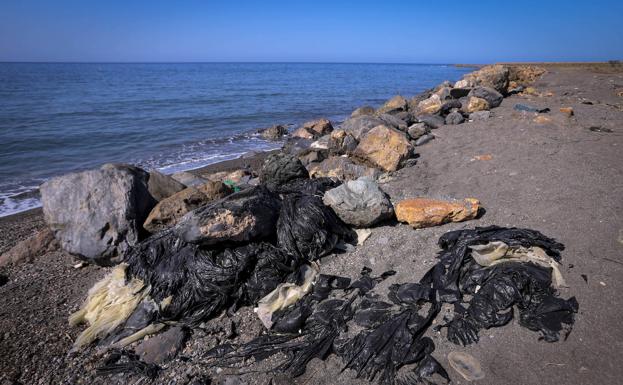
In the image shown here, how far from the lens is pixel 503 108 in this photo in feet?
33.3

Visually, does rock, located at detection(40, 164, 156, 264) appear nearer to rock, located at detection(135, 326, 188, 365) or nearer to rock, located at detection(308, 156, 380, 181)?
rock, located at detection(135, 326, 188, 365)

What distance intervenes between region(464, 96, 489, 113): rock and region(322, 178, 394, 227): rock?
24.1ft

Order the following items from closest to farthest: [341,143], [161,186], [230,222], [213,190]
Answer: [230,222], [213,190], [161,186], [341,143]

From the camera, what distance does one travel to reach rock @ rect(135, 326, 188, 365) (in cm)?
269

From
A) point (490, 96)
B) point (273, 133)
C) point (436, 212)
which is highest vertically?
point (490, 96)

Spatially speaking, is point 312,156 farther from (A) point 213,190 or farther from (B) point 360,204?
(B) point 360,204

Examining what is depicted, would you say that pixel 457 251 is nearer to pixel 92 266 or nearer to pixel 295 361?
pixel 295 361

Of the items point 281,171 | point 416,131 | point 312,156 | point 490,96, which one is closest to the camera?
point 281,171

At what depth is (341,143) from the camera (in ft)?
Result: 23.7

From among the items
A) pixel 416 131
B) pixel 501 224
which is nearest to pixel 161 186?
pixel 501 224

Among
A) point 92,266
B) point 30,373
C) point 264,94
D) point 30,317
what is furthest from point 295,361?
point 264,94

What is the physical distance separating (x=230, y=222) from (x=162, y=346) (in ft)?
3.83

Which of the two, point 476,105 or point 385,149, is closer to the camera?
point 385,149

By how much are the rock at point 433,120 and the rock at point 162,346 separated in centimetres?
770
